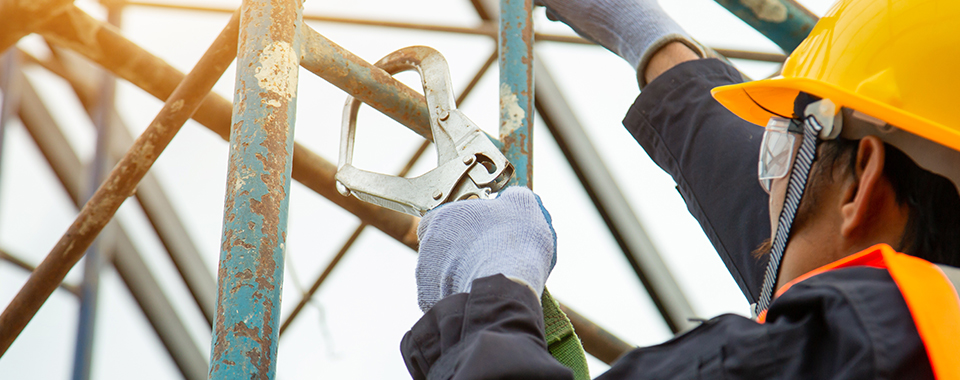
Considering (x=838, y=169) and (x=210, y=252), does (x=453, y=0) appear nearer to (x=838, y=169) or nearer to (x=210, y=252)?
(x=210, y=252)

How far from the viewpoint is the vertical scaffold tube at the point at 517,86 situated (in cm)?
191

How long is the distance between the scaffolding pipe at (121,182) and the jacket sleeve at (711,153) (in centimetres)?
111

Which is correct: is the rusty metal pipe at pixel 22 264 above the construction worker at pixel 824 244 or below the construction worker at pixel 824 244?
above

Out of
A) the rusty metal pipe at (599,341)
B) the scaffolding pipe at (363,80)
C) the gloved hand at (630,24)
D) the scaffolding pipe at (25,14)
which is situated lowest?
the rusty metal pipe at (599,341)

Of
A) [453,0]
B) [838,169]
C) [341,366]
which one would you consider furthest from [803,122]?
[341,366]

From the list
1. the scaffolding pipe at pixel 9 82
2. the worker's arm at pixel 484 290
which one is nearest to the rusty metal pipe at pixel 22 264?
the scaffolding pipe at pixel 9 82

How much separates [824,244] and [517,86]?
2.68ft

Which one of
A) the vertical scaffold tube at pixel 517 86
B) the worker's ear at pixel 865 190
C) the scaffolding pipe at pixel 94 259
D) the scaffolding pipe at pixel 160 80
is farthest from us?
the scaffolding pipe at pixel 94 259

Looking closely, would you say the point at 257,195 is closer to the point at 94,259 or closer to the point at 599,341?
the point at 599,341

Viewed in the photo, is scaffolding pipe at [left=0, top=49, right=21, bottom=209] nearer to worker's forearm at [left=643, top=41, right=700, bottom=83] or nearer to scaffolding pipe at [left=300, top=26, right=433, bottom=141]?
scaffolding pipe at [left=300, top=26, right=433, bottom=141]

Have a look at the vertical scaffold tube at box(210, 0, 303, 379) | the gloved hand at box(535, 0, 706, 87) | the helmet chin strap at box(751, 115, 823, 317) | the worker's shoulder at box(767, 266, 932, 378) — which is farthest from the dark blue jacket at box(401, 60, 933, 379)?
the gloved hand at box(535, 0, 706, 87)

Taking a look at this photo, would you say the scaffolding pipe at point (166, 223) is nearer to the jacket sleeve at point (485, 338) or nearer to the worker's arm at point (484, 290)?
the worker's arm at point (484, 290)

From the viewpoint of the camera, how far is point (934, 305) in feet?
3.18

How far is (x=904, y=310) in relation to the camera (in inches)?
38.9
